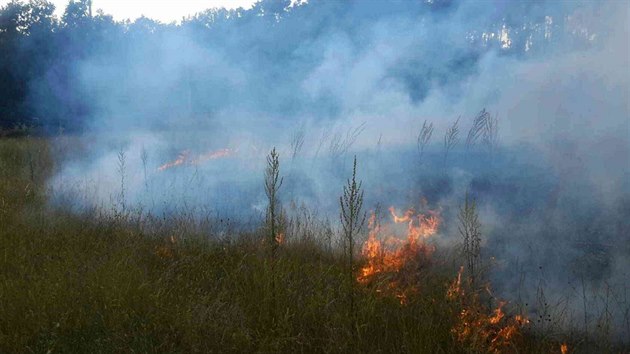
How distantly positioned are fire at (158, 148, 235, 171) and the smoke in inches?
2.4

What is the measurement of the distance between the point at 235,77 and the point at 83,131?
3213 mm

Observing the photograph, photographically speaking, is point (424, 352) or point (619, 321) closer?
point (424, 352)

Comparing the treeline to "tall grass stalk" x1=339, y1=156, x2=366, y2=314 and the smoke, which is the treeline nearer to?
the smoke

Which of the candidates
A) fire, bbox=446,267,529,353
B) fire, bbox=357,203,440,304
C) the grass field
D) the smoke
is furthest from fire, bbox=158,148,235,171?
fire, bbox=446,267,529,353

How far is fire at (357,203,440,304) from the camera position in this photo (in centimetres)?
350

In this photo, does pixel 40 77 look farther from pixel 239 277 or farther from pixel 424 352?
pixel 424 352

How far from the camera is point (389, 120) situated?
6055 millimetres

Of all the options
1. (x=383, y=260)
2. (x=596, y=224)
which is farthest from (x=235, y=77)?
(x=596, y=224)

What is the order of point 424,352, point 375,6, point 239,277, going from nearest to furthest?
point 424,352 < point 239,277 < point 375,6

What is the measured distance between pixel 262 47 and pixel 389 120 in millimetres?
2063

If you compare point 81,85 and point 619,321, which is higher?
point 81,85

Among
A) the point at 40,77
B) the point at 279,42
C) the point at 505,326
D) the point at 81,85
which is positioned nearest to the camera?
the point at 505,326

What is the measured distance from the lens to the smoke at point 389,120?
157 inches

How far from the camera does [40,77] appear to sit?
10477mm
